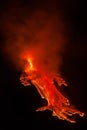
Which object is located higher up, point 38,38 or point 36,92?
point 38,38

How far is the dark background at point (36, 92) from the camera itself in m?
4.88

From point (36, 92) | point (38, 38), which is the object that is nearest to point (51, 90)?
point (36, 92)

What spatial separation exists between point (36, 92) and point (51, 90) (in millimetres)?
366

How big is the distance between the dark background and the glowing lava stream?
0.51 feet

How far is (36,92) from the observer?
489cm

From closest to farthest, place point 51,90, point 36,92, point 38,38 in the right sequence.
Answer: point 51,90 < point 36,92 < point 38,38

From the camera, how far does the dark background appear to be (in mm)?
4879

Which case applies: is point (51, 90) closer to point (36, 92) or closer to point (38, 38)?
point (36, 92)

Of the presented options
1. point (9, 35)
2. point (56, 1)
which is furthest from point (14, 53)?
point (56, 1)

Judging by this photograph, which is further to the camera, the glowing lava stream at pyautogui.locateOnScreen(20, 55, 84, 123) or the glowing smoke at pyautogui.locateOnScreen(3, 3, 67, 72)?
the glowing smoke at pyautogui.locateOnScreen(3, 3, 67, 72)

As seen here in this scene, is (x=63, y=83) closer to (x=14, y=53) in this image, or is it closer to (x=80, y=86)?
(x=80, y=86)

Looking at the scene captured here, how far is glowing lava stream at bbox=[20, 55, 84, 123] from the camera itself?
14.7ft

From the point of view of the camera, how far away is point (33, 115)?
4.88 m

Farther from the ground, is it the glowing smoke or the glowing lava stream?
the glowing smoke
